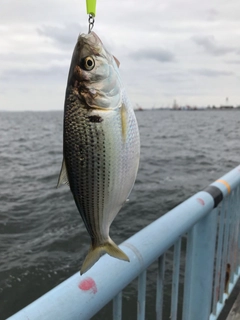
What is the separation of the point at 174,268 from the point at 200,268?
1.17 ft

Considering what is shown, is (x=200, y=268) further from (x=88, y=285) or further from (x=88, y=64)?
(x=88, y=64)

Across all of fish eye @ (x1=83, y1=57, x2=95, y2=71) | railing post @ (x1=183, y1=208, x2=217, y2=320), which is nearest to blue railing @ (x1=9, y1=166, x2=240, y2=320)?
railing post @ (x1=183, y1=208, x2=217, y2=320)

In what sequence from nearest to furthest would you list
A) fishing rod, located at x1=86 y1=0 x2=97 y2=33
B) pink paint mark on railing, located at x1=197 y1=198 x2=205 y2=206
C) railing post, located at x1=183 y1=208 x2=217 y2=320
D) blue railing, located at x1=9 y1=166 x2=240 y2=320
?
fishing rod, located at x1=86 y1=0 x2=97 y2=33, blue railing, located at x1=9 y1=166 x2=240 y2=320, pink paint mark on railing, located at x1=197 y1=198 x2=205 y2=206, railing post, located at x1=183 y1=208 x2=217 y2=320

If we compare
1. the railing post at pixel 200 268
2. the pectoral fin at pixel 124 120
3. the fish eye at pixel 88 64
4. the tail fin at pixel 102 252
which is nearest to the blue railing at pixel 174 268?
the railing post at pixel 200 268

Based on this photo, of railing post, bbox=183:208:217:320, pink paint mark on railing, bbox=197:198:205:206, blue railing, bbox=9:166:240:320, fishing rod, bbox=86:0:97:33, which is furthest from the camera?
railing post, bbox=183:208:217:320

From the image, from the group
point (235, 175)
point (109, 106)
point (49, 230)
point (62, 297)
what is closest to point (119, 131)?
point (109, 106)

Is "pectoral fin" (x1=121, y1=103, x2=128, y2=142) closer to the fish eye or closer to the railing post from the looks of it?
the fish eye

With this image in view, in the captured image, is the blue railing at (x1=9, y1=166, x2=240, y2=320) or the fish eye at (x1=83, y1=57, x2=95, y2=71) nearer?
the fish eye at (x1=83, y1=57, x2=95, y2=71)

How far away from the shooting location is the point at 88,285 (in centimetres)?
134

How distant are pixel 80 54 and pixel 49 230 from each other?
344 inches

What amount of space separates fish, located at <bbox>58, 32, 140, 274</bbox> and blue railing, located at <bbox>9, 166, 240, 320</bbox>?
0.34m

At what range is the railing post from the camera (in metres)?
2.36

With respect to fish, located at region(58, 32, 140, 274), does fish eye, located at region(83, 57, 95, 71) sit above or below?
above

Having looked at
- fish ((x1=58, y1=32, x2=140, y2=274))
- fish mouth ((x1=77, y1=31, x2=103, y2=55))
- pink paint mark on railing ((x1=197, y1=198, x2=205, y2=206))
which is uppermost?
fish mouth ((x1=77, y1=31, x2=103, y2=55))
